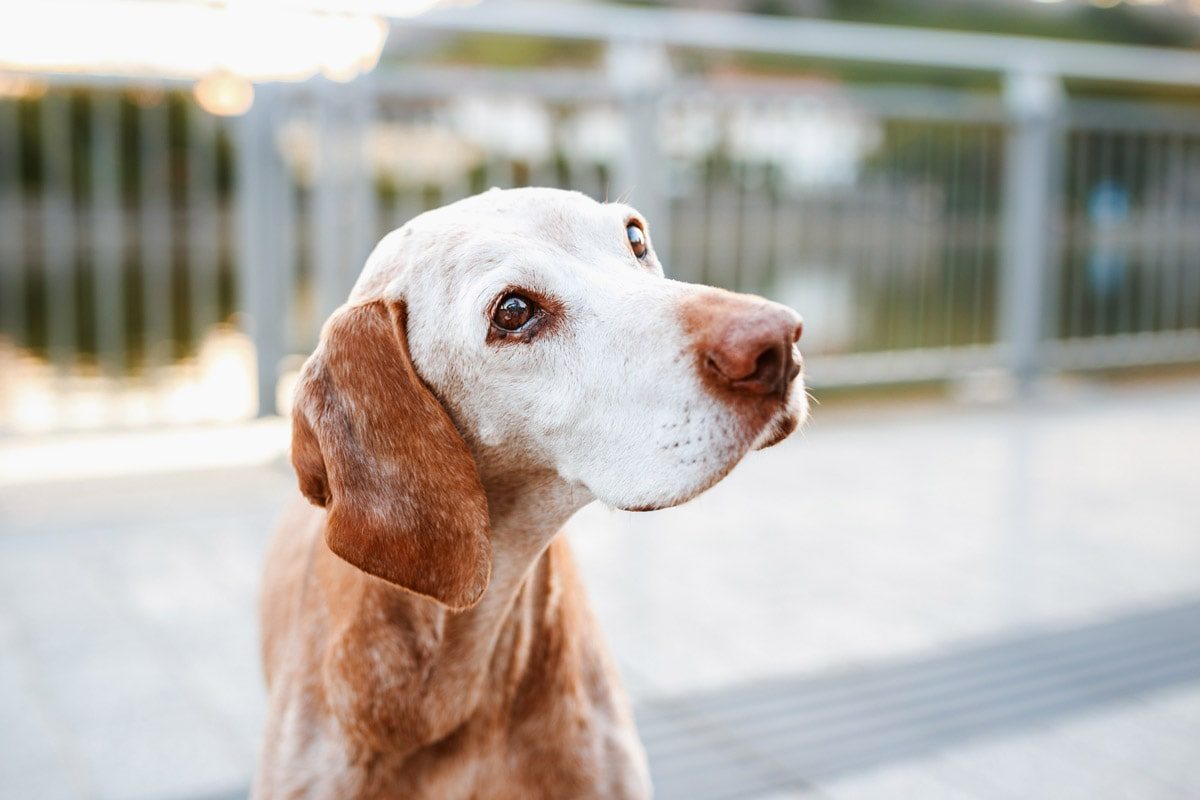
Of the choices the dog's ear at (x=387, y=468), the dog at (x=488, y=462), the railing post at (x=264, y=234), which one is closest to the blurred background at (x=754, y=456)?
the railing post at (x=264, y=234)

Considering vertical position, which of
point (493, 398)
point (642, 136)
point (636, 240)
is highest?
point (642, 136)

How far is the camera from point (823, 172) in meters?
7.70

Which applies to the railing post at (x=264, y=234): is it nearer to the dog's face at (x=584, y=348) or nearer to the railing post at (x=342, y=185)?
the railing post at (x=342, y=185)

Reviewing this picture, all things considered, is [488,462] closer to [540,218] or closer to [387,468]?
[387,468]

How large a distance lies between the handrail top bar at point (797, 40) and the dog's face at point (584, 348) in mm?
4070

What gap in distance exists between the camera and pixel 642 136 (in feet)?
20.4

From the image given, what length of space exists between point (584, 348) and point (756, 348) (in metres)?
0.30

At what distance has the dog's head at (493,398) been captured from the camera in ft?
5.44

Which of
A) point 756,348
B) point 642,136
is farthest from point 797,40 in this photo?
point 756,348

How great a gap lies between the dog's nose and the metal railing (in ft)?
13.0

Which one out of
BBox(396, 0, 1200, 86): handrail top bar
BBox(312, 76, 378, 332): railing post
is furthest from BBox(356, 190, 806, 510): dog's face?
BBox(396, 0, 1200, 86): handrail top bar

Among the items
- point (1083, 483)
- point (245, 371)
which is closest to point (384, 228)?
point (245, 371)

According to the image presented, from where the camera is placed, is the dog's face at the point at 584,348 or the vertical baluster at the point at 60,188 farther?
the vertical baluster at the point at 60,188

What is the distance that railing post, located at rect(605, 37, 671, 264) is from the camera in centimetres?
619
